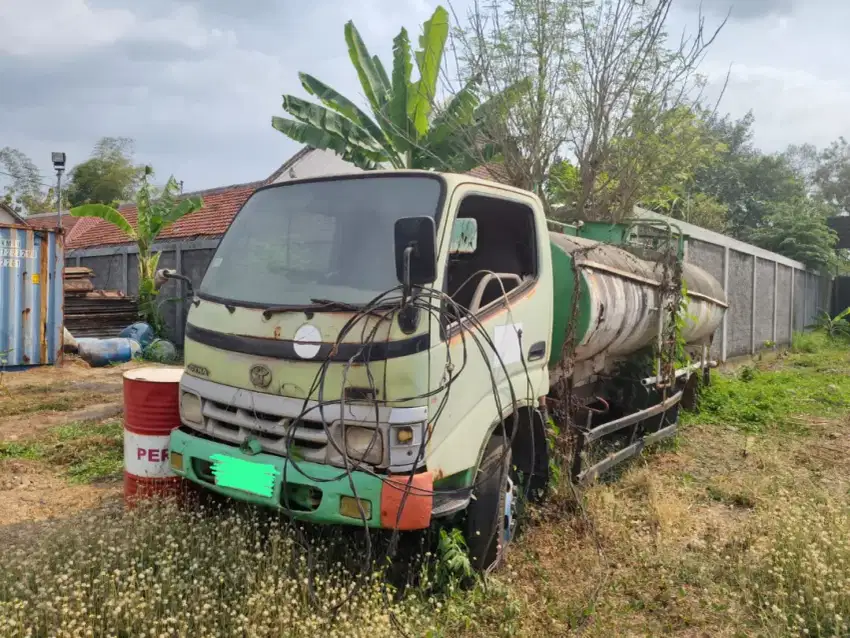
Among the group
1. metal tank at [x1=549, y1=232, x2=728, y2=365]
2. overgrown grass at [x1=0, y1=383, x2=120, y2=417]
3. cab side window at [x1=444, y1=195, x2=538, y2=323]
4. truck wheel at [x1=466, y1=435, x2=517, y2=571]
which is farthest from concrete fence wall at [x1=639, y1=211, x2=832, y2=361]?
overgrown grass at [x1=0, y1=383, x2=120, y2=417]

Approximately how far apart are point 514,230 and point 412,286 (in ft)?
5.32

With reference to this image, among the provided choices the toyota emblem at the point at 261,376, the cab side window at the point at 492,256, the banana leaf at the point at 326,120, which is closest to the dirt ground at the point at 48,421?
the toyota emblem at the point at 261,376

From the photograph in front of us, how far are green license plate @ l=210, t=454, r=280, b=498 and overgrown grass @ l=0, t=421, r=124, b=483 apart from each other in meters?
2.72

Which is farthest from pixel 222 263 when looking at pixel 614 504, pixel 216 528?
pixel 614 504

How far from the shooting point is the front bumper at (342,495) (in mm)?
3146

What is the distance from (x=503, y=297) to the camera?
3904 millimetres

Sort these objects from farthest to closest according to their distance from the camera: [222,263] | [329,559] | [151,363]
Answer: [151,363], [222,263], [329,559]

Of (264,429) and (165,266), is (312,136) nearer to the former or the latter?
(165,266)

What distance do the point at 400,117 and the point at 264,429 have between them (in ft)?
29.5

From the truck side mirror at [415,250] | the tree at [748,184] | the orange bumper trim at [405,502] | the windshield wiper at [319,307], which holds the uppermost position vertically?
the tree at [748,184]

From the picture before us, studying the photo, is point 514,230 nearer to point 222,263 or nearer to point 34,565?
point 222,263

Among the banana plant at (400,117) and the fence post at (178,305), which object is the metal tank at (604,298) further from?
the fence post at (178,305)

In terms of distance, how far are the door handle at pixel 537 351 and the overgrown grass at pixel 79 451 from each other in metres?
3.78

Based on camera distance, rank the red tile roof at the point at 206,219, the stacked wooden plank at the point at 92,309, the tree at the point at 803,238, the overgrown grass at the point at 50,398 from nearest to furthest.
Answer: the overgrown grass at the point at 50,398 → the stacked wooden plank at the point at 92,309 → the red tile roof at the point at 206,219 → the tree at the point at 803,238
